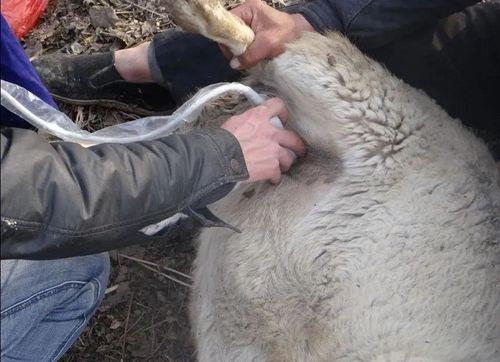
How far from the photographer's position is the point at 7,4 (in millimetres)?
3818

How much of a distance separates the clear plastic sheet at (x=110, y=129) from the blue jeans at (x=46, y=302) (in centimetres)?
51

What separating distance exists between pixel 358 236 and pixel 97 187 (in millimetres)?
1071

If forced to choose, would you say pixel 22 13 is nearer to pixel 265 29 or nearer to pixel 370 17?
pixel 265 29

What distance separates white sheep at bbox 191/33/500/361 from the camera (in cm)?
259

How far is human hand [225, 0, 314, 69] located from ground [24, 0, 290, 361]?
2.70 ft

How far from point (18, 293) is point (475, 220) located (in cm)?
180

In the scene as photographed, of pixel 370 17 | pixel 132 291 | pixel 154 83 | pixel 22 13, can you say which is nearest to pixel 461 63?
pixel 370 17

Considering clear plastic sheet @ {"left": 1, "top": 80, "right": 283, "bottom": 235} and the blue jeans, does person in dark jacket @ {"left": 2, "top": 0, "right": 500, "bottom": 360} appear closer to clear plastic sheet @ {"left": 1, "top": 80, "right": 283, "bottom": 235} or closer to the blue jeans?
the blue jeans

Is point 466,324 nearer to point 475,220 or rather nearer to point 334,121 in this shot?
point 475,220

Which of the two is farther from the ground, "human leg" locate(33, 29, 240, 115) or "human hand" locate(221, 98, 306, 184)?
"human hand" locate(221, 98, 306, 184)

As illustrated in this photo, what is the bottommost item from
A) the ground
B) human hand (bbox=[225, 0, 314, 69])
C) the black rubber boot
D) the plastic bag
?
the ground

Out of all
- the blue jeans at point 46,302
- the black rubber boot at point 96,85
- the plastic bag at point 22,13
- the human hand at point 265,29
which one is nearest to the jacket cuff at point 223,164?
the human hand at point 265,29

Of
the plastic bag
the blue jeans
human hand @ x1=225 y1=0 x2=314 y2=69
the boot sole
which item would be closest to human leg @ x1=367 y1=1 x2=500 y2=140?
human hand @ x1=225 y1=0 x2=314 y2=69

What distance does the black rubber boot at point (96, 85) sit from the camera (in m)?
3.69
